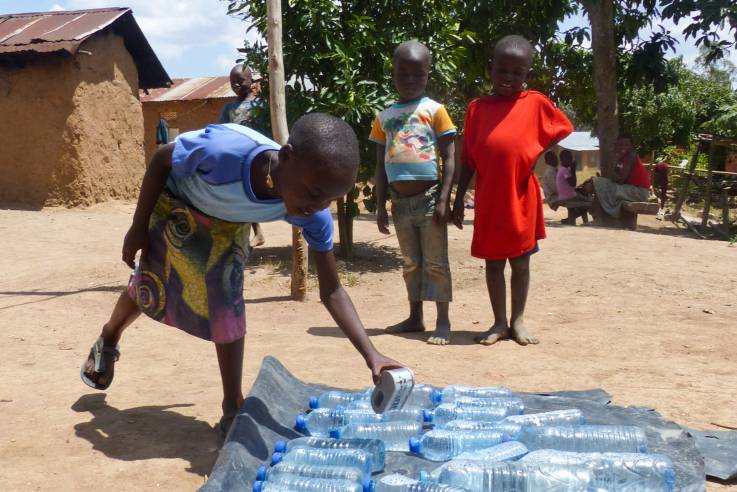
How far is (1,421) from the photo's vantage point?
362 cm

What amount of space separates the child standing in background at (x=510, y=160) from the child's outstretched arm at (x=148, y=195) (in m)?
2.55

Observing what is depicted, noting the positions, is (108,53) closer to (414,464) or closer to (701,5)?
(701,5)

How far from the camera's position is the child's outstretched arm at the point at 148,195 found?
309cm

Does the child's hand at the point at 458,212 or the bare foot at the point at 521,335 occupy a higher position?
the child's hand at the point at 458,212

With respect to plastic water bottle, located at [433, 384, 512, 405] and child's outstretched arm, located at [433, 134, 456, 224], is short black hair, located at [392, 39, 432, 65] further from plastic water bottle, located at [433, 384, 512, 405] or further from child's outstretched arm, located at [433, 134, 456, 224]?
plastic water bottle, located at [433, 384, 512, 405]

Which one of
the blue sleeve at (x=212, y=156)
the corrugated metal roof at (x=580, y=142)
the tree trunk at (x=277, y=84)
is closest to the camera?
the blue sleeve at (x=212, y=156)

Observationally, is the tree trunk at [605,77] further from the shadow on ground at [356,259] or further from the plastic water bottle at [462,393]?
the plastic water bottle at [462,393]

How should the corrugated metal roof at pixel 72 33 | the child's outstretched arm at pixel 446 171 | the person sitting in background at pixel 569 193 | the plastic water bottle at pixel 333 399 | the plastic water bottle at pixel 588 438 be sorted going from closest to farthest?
the plastic water bottle at pixel 588 438, the plastic water bottle at pixel 333 399, the child's outstretched arm at pixel 446 171, the corrugated metal roof at pixel 72 33, the person sitting in background at pixel 569 193

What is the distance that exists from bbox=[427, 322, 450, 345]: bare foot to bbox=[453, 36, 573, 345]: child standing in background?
235 mm

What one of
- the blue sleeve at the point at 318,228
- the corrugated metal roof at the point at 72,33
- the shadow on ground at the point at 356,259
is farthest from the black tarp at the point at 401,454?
the corrugated metal roof at the point at 72,33

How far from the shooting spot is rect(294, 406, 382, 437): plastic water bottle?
3.44m

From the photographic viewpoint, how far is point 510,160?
5.06 m

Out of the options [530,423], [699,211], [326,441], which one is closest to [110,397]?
[326,441]

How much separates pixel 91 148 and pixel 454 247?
6151 millimetres
